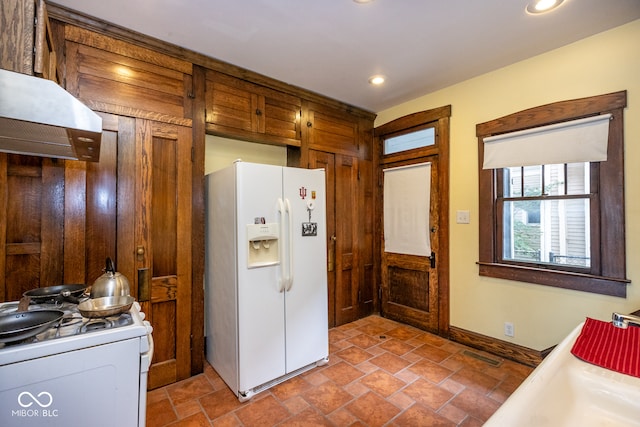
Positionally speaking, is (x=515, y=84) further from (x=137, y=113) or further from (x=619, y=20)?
(x=137, y=113)

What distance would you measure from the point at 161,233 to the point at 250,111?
134 centimetres

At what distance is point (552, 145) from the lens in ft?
7.65

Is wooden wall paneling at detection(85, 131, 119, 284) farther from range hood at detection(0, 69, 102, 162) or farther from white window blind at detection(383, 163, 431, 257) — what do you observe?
white window blind at detection(383, 163, 431, 257)

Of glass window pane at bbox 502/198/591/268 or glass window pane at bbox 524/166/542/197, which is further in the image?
glass window pane at bbox 524/166/542/197

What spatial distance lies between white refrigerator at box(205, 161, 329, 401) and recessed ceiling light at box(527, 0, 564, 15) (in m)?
1.79

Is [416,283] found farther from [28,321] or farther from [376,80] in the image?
[28,321]

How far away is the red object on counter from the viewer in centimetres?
104

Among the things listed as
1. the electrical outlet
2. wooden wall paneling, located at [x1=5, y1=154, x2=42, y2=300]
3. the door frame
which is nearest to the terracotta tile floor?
the electrical outlet

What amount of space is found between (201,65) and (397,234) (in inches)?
105

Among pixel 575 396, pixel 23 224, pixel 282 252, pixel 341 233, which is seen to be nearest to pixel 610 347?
pixel 575 396

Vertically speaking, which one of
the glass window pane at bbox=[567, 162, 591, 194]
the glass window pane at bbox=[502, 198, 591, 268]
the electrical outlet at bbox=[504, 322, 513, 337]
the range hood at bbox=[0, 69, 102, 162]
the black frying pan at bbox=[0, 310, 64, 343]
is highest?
the range hood at bbox=[0, 69, 102, 162]

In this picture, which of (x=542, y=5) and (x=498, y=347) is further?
(x=498, y=347)

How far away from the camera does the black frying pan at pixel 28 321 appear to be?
1101mm

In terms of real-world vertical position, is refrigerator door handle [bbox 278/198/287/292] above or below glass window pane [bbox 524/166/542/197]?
below
